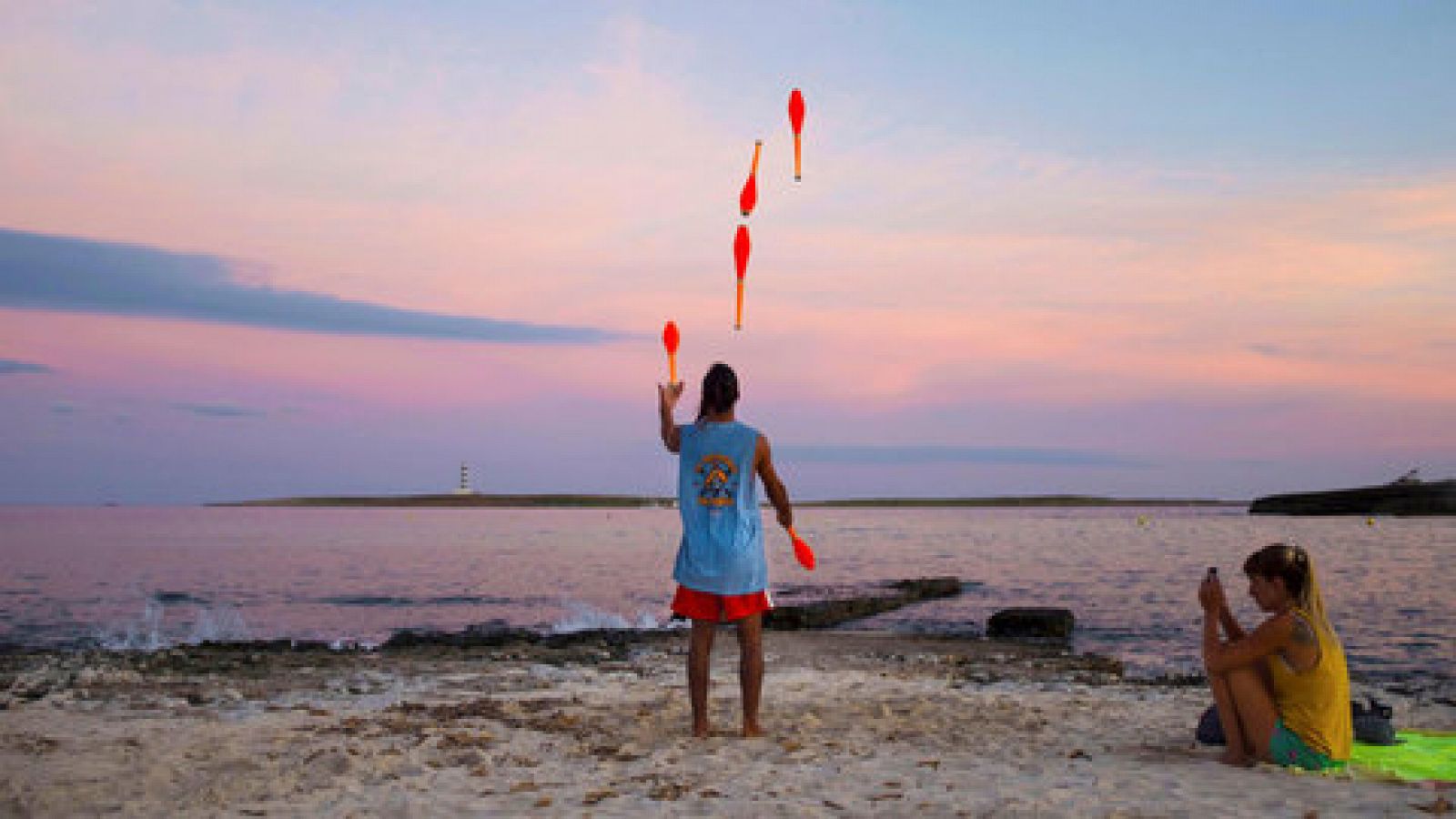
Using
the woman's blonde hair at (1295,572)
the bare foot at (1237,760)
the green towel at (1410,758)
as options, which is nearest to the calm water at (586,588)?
the green towel at (1410,758)

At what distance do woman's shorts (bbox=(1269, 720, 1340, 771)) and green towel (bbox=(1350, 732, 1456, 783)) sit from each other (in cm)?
30

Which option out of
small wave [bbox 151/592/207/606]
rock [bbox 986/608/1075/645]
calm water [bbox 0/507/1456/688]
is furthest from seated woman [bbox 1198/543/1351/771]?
small wave [bbox 151/592/207/606]

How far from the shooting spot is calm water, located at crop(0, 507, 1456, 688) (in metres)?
21.0

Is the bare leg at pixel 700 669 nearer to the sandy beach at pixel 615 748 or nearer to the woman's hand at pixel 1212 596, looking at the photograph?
the sandy beach at pixel 615 748

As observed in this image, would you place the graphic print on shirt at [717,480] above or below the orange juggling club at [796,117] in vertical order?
below

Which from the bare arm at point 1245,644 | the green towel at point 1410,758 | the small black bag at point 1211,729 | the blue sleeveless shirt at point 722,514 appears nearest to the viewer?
the bare arm at point 1245,644

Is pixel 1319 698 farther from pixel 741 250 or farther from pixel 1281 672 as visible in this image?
pixel 741 250

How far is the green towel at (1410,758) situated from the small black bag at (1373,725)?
39 millimetres

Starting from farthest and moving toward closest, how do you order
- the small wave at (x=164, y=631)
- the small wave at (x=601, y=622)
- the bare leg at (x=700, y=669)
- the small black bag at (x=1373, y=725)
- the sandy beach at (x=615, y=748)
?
the small wave at (x=601, y=622) < the small wave at (x=164, y=631) < the bare leg at (x=700, y=669) < the small black bag at (x=1373, y=725) < the sandy beach at (x=615, y=748)

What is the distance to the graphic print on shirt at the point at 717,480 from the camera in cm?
779

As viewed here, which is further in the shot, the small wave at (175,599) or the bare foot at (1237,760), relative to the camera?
the small wave at (175,599)

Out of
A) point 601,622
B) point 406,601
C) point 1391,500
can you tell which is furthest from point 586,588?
point 1391,500

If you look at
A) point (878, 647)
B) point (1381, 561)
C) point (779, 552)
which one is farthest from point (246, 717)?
point (779, 552)

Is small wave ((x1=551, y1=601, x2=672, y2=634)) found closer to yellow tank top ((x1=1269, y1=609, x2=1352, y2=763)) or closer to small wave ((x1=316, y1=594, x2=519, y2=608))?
small wave ((x1=316, y1=594, x2=519, y2=608))
